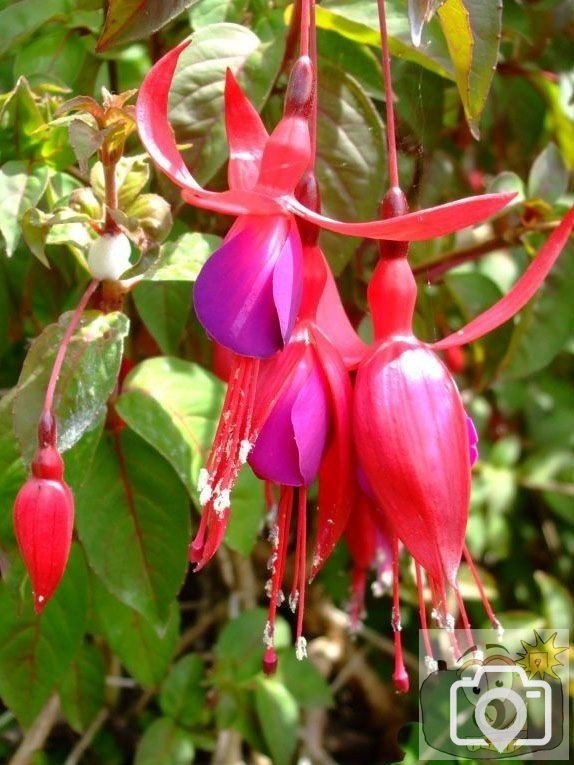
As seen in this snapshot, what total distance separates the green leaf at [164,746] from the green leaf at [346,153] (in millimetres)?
583

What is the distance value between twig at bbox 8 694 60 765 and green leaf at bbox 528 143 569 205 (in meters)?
0.78

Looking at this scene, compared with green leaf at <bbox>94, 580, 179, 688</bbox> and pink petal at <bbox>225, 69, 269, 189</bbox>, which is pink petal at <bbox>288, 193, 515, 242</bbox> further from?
green leaf at <bbox>94, 580, 179, 688</bbox>

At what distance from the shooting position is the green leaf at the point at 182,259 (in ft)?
2.29

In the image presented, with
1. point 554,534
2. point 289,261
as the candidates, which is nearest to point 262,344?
point 289,261

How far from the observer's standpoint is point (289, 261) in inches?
21.5

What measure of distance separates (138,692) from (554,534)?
76 cm

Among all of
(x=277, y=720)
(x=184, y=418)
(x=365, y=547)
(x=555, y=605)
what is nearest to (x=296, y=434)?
(x=184, y=418)

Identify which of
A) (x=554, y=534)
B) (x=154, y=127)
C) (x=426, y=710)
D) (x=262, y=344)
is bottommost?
(x=554, y=534)

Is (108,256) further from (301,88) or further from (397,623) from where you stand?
(397,623)

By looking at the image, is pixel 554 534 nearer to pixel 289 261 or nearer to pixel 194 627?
pixel 194 627

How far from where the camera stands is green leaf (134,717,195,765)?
1.04 metres

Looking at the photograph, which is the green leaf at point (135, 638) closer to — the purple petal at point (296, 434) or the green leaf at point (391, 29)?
the purple petal at point (296, 434)

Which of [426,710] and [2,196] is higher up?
[2,196]

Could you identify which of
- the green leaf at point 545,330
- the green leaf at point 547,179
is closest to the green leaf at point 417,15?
the green leaf at point 547,179
